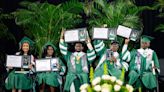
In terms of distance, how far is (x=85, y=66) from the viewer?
891 centimetres

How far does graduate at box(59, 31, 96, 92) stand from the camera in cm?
880

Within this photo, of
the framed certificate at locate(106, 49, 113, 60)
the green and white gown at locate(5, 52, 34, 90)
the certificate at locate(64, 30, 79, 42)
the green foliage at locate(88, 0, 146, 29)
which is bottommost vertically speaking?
the green and white gown at locate(5, 52, 34, 90)

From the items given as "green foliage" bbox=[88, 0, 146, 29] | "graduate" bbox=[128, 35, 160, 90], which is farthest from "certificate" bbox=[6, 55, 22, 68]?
"graduate" bbox=[128, 35, 160, 90]

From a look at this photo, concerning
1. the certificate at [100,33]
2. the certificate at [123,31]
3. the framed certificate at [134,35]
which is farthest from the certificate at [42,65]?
the framed certificate at [134,35]

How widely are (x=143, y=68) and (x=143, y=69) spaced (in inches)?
0.8

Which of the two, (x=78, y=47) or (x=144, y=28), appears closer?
(x=78, y=47)

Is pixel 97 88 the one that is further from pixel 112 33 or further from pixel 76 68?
pixel 112 33

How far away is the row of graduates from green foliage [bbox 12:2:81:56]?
74 cm

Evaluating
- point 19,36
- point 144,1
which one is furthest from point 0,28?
point 144,1

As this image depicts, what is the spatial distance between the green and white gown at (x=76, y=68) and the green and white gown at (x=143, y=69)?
2.68 feet

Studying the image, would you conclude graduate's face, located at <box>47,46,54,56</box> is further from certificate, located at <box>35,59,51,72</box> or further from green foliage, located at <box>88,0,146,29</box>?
green foliage, located at <box>88,0,146,29</box>

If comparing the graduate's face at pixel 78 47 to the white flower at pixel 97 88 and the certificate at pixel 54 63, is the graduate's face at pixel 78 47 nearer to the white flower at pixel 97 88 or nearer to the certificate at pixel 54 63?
the certificate at pixel 54 63

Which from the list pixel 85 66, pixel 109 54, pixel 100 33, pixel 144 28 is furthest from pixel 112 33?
pixel 144 28

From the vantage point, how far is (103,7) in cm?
1000
